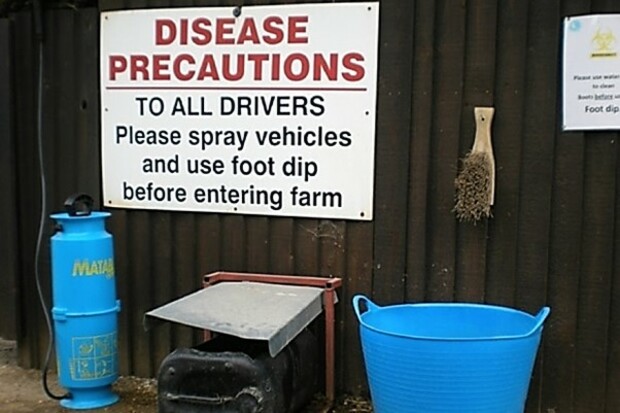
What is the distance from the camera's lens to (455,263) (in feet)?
Result: 12.5

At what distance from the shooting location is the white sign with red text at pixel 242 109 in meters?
3.88

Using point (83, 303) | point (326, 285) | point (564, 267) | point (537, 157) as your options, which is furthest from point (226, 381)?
point (537, 157)

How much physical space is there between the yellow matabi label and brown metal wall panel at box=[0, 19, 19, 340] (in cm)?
87

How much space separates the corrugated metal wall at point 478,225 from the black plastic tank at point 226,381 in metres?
0.69

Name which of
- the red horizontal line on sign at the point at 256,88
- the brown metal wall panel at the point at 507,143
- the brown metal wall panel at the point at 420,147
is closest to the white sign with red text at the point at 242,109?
the red horizontal line on sign at the point at 256,88

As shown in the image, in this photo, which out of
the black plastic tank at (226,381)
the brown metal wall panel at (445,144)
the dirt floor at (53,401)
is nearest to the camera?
the black plastic tank at (226,381)

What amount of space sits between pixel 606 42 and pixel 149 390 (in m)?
2.84

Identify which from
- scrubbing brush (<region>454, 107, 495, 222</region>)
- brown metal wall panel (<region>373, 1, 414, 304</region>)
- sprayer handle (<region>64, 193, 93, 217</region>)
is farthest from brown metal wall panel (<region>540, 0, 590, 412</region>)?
sprayer handle (<region>64, 193, 93, 217</region>)

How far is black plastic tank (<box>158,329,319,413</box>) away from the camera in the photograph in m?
3.25

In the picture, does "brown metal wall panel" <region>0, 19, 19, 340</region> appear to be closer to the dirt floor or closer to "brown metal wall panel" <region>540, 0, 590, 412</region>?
the dirt floor

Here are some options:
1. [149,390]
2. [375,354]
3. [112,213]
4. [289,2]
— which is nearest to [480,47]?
[289,2]

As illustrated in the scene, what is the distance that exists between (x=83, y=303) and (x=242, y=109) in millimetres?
1241

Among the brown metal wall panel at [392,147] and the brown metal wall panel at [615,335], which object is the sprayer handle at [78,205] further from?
the brown metal wall panel at [615,335]

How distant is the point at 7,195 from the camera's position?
15.2ft
